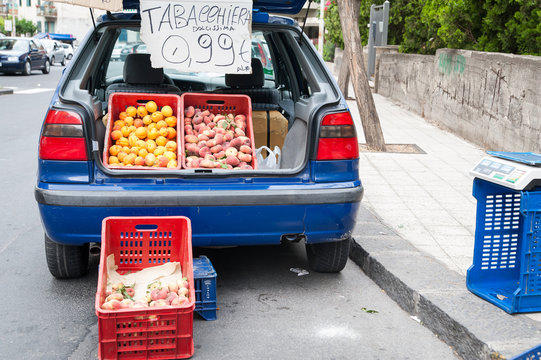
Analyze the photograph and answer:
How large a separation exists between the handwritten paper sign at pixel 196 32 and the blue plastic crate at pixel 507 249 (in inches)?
70.2

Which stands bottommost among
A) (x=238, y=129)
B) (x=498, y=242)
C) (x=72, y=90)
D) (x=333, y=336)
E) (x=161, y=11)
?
(x=333, y=336)

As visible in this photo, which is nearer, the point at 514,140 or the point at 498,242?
the point at 498,242

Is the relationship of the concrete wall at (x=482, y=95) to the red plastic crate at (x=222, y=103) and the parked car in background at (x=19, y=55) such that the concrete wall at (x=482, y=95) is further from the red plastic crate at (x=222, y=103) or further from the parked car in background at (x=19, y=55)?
the parked car in background at (x=19, y=55)

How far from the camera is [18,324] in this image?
3.71 meters

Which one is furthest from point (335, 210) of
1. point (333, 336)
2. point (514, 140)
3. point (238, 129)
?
point (514, 140)

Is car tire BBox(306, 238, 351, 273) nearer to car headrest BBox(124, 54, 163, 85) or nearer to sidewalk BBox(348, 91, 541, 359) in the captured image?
sidewalk BBox(348, 91, 541, 359)

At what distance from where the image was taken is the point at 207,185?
3.89 meters

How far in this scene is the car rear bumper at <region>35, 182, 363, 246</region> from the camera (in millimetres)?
3754

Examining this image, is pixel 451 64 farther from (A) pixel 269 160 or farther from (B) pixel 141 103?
(B) pixel 141 103

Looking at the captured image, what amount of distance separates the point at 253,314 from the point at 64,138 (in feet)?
4.94

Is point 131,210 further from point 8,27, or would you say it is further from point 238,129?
point 8,27

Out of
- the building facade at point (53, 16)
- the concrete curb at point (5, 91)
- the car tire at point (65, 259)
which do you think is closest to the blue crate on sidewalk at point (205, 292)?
the car tire at point (65, 259)

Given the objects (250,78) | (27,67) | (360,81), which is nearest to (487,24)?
(360,81)

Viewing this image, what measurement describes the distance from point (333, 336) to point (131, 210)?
1341 mm
